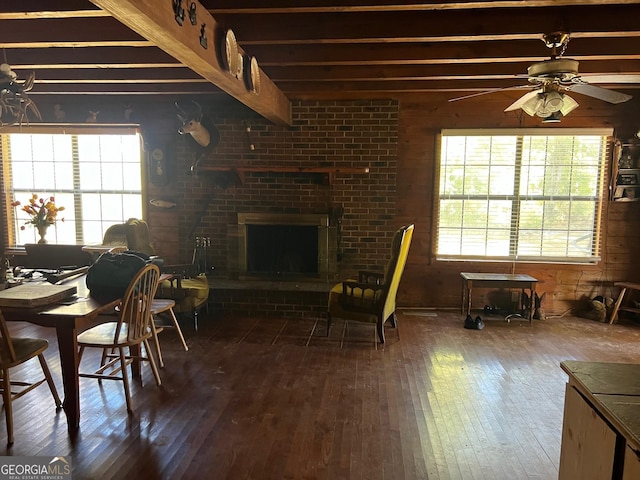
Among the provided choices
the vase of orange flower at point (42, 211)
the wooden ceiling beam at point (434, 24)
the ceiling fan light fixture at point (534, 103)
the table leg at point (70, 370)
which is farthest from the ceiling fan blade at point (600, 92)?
the vase of orange flower at point (42, 211)

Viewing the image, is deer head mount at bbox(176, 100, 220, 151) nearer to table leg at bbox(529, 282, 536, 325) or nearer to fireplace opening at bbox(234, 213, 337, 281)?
fireplace opening at bbox(234, 213, 337, 281)

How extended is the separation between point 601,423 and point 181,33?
223cm

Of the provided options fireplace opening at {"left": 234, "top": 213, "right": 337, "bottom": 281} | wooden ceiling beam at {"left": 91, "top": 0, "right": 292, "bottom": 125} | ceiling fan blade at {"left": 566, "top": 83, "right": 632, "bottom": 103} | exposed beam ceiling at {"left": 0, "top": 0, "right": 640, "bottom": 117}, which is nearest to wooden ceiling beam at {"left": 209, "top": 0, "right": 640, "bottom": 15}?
exposed beam ceiling at {"left": 0, "top": 0, "right": 640, "bottom": 117}

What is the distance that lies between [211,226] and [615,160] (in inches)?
181

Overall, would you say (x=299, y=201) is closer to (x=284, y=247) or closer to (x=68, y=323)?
(x=284, y=247)

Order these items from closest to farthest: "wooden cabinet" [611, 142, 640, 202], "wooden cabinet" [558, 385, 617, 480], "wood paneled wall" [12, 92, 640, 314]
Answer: "wooden cabinet" [558, 385, 617, 480], "wooden cabinet" [611, 142, 640, 202], "wood paneled wall" [12, 92, 640, 314]

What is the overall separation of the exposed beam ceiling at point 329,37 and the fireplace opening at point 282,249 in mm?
1719

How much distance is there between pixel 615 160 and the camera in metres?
4.77

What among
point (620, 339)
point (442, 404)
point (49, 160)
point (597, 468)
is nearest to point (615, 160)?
point (620, 339)

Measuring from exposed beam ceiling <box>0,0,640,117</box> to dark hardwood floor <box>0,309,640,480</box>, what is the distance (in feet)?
6.77

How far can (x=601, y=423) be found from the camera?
130 centimetres

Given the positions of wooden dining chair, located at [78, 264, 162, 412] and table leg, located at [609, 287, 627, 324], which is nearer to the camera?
wooden dining chair, located at [78, 264, 162, 412]

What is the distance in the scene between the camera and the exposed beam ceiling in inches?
93.1

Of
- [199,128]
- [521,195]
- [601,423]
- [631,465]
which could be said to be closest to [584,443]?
[601,423]
